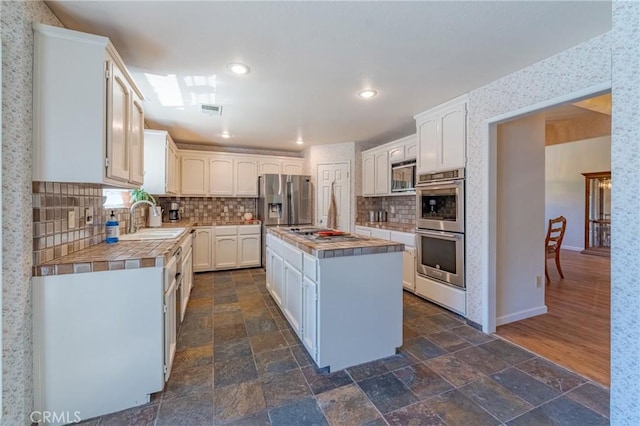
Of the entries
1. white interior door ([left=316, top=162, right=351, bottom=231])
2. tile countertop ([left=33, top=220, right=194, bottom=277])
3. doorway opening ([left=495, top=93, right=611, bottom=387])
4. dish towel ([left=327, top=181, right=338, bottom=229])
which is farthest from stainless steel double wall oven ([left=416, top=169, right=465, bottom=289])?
tile countertop ([left=33, top=220, right=194, bottom=277])

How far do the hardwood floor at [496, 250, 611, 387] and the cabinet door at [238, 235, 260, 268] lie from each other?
3.68 m

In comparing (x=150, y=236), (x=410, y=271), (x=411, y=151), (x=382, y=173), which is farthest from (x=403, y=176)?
(x=150, y=236)

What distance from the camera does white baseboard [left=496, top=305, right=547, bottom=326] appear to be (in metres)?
2.71

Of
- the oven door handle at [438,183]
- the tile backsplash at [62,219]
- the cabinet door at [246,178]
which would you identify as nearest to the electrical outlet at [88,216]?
the tile backsplash at [62,219]

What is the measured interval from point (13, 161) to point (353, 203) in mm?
4004

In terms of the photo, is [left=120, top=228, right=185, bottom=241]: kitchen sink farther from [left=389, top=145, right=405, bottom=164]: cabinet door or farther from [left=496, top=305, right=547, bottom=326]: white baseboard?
[left=496, top=305, right=547, bottom=326]: white baseboard

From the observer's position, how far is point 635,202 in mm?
893

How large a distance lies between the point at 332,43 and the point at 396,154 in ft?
7.86

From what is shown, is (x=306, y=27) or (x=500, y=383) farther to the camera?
(x=500, y=383)

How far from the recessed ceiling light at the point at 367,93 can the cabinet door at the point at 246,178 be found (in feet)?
9.30

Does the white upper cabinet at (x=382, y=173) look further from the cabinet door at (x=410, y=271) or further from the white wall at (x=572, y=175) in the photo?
the white wall at (x=572, y=175)

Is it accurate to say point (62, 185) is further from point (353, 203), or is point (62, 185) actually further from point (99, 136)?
point (353, 203)

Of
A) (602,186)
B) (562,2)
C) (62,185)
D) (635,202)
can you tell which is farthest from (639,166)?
(602,186)

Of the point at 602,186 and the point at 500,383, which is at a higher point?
the point at 602,186
